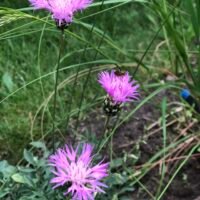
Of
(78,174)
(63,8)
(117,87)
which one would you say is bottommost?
(78,174)

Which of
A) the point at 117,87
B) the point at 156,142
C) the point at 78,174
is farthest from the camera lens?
the point at 156,142

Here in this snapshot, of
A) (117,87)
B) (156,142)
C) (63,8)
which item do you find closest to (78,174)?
(117,87)

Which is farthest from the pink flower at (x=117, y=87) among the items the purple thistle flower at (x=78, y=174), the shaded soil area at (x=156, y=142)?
the shaded soil area at (x=156, y=142)

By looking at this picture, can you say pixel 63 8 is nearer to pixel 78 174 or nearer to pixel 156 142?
pixel 78 174

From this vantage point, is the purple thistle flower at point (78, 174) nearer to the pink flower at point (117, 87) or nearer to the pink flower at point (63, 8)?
the pink flower at point (117, 87)

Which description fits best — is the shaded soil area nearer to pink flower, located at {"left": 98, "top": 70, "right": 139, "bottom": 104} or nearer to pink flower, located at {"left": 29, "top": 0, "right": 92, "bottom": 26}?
pink flower, located at {"left": 98, "top": 70, "right": 139, "bottom": 104}

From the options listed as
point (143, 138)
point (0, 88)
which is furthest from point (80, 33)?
point (143, 138)

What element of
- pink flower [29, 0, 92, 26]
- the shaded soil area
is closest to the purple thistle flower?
pink flower [29, 0, 92, 26]

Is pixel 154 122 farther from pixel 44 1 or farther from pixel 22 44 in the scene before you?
pixel 44 1
